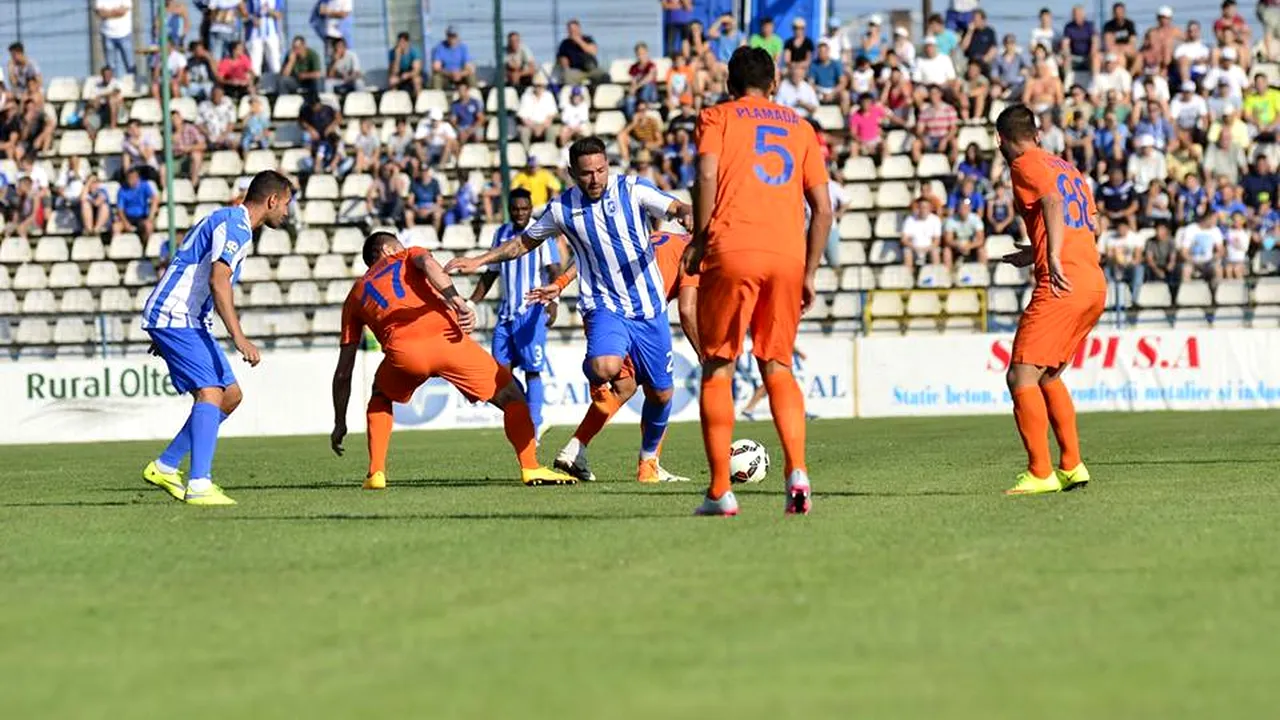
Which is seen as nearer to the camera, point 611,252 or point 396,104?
point 611,252

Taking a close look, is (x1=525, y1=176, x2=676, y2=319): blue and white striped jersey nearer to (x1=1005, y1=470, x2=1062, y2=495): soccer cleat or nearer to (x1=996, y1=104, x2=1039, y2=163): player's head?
(x1=996, y1=104, x2=1039, y2=163): player's head

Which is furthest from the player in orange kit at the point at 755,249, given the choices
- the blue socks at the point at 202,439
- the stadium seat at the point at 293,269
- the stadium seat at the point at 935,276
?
the stadium seat at the point at 293,269

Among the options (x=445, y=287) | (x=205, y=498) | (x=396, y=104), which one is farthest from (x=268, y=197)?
(x=396, y=104)

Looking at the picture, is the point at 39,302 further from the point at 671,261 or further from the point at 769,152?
the point at 769,152

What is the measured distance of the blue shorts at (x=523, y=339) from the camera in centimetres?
1705

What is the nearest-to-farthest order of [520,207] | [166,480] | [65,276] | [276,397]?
[166,480] → [520,207] → [276,397] → [65,276]

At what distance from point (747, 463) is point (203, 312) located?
11.2 feet

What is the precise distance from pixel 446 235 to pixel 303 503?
18.9m

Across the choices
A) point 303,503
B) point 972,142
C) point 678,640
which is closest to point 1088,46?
point 972,142

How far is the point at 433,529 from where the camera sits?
945 cm

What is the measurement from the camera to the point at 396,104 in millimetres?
33688

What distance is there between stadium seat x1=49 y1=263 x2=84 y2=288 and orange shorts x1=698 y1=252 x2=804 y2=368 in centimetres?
2403

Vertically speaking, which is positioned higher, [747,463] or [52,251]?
[747,463]

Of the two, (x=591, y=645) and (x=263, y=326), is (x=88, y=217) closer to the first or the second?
(x=263, y=326)
